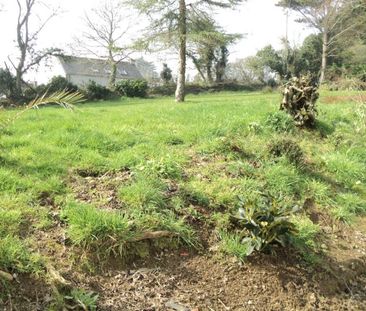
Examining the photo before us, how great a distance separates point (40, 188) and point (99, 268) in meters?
1.31

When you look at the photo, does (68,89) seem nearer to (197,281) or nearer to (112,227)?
(112,227)

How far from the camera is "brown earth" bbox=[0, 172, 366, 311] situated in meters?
3.02

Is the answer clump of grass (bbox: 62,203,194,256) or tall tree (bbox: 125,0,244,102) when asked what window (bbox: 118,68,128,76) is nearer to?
tall tree (bbox: 125,0,244,102)

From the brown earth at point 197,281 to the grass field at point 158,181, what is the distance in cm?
8

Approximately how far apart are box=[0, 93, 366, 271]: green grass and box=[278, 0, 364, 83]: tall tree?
2540cm

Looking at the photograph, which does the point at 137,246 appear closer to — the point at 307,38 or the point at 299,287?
the point at 299,287

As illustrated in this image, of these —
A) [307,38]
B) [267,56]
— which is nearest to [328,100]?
[267,56]

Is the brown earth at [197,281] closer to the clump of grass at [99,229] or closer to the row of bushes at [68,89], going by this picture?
the clump of grass at [99,229]

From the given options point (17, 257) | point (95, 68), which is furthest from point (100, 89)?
point (17, 257)

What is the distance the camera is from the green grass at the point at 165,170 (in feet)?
11.8

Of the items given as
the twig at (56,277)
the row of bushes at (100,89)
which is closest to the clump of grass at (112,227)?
the twig at (56,277)

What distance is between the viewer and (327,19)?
31938mm

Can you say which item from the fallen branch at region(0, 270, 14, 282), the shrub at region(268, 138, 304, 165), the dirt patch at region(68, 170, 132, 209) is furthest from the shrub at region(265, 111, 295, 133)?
the fallen branch at region(0, 270, 14, 282)

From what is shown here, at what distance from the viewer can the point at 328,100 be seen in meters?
12.3
